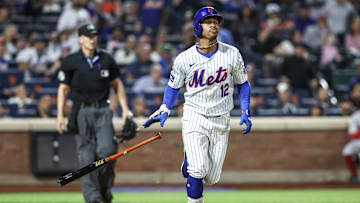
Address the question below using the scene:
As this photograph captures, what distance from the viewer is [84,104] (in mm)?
9000

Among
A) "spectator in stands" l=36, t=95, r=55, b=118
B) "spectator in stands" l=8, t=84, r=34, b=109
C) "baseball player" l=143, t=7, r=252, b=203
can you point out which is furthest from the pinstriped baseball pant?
"spectator in stands" l=8, t=84, r=34, b=109

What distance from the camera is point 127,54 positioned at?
52.6 feet

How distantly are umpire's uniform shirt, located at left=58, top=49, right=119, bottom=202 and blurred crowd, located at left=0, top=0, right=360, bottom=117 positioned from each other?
4907mm

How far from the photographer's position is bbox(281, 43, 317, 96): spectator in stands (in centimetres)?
1586

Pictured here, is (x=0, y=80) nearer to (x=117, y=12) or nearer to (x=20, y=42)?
(x=20, y=42)

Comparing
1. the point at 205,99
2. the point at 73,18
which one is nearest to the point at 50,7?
the point at 73,18

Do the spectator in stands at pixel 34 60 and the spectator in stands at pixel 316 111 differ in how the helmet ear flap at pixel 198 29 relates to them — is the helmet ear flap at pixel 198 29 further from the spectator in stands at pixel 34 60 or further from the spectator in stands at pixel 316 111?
the spectator in stands at pixel 34 60

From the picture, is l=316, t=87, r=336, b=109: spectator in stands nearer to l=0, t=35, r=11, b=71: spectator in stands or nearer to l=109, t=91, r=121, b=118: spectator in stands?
l=109, t=91, r=121, b=118: spectator in stands

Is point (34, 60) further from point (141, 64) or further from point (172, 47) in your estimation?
point (172, 47)

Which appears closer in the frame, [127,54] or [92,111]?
[92,111]

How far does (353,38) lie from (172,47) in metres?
4.70

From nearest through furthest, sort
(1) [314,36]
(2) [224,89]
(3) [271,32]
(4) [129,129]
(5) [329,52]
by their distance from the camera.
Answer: (2) [224,89], (4) [129,129], (3) [271,32], (5) [329,52], (1) [314,36]

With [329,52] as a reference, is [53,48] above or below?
above

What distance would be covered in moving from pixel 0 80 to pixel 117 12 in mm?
4099
